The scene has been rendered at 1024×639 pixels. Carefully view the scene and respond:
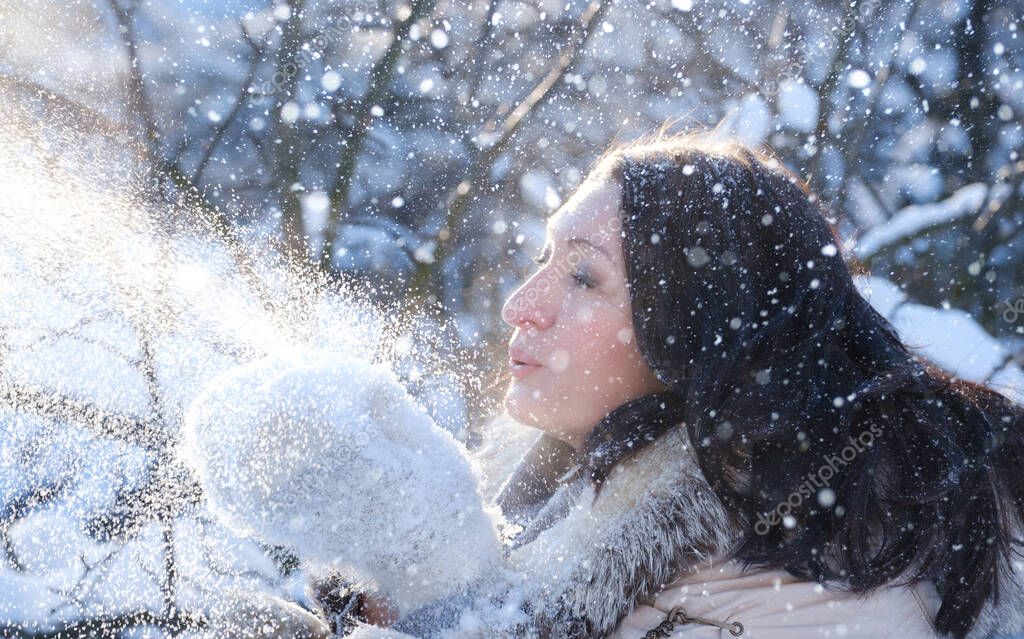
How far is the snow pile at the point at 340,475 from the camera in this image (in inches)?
40.8

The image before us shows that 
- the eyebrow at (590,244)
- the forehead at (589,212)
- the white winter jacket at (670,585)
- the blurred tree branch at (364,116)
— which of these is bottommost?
the white winter jacket at (670,585)

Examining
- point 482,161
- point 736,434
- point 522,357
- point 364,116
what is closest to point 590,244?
point 522,357

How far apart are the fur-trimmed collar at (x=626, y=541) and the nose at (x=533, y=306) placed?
35 cm

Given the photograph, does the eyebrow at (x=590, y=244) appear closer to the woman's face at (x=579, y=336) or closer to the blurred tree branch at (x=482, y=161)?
the woman's face at (x=579, y=336)

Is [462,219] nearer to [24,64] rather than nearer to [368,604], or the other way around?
[24,64]

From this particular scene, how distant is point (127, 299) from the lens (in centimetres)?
330

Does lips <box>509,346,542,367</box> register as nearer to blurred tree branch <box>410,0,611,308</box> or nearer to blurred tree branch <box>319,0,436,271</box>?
blurred tree branch <box>410,0,611,308</box>

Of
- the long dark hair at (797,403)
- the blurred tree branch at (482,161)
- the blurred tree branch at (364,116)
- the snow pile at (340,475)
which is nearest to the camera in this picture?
the snow pile at (340,475)

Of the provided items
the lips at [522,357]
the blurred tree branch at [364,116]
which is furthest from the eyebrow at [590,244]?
the blurred tree branch at [364,116]

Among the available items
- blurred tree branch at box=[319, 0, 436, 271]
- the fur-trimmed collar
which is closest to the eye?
the fur-trimmed collar

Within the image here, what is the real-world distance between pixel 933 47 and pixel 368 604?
15.0ft

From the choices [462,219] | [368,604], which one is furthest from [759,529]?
[462,219]

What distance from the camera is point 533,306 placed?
4.79ft

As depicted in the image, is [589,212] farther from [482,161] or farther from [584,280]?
[482,161]
